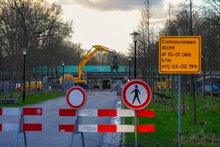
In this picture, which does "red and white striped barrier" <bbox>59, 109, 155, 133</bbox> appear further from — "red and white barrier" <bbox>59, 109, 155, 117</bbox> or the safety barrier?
the safety barrier

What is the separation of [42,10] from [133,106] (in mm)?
56928

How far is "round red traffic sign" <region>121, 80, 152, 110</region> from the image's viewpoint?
11820 millimetres

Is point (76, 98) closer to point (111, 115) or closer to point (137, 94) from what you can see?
point (111, 115)

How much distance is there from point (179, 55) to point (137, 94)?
1.43 meters

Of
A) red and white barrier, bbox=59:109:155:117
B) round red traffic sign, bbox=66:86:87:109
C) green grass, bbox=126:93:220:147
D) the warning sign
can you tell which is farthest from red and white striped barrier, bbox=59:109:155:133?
the warning sign

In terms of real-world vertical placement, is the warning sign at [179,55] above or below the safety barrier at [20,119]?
above

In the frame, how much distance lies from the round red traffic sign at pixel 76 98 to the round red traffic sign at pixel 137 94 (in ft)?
4.43

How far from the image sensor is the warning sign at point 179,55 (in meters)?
11.2

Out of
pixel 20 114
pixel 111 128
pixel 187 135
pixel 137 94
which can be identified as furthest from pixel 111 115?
pixel 187 135

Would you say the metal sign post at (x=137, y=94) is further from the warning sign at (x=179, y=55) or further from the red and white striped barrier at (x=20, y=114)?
the red and white striped barrier at (x=20, y=114)

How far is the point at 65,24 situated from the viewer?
75.9m

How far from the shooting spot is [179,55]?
11.2 m

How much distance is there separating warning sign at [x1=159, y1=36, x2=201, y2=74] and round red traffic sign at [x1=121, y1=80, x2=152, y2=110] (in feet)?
2.75

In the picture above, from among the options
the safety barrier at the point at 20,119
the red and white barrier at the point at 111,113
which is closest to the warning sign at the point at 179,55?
the red and white barrier at the point at 111,113
